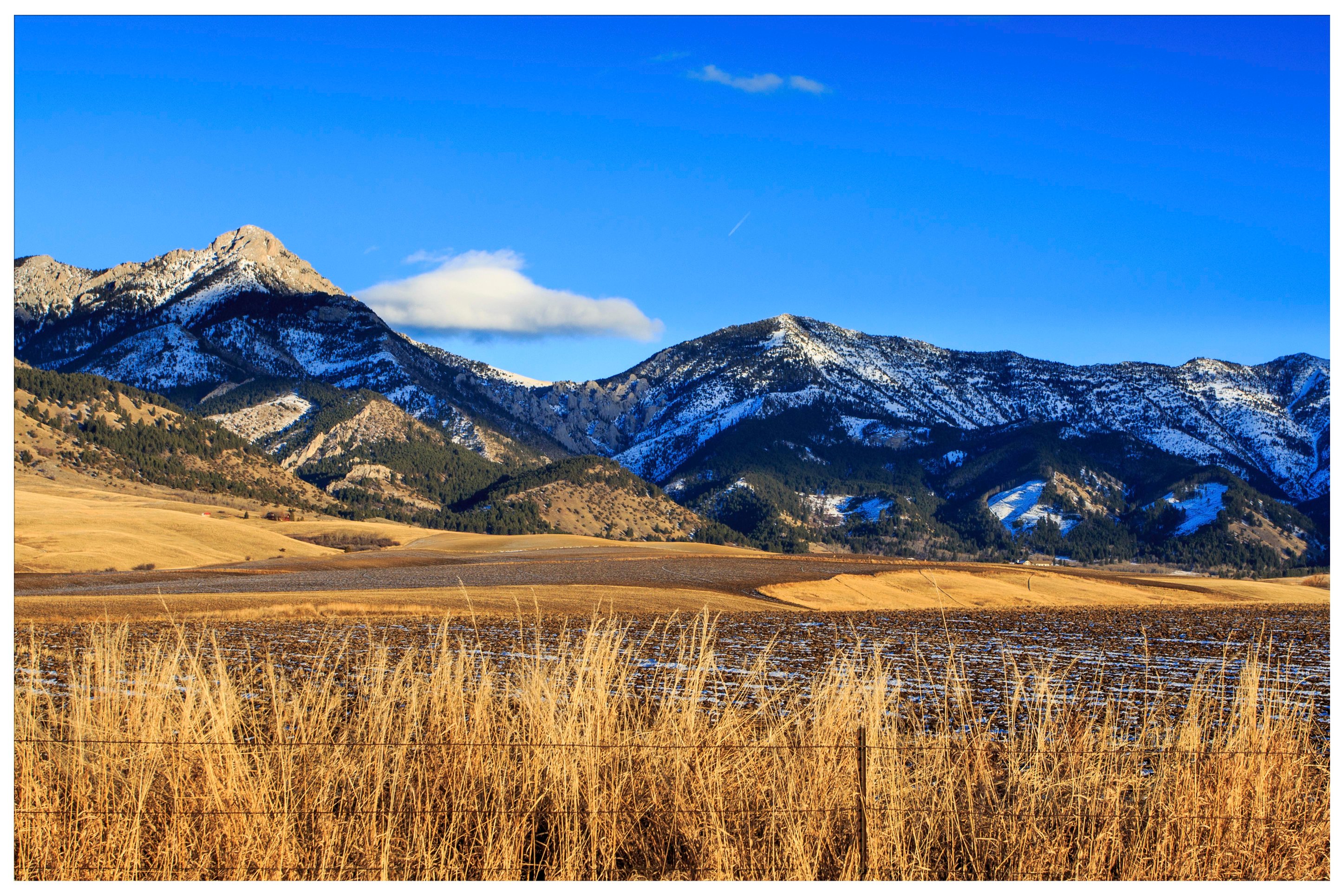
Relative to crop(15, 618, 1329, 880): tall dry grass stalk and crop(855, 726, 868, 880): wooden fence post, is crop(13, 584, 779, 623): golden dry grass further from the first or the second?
crop(855, 726, 868, 880): wooden fence post

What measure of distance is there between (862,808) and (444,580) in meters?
56.4

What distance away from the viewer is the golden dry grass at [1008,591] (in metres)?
53.0

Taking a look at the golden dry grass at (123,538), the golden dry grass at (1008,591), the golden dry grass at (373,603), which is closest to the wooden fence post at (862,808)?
the golden dry grass at (373,603)

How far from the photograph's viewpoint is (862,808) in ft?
22.4

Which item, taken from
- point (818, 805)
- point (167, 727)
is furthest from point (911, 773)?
point (167, 727)

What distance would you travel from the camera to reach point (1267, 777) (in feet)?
26.3

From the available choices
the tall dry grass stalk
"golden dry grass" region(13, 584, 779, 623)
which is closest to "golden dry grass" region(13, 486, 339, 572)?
"golden dry grass" region(13, 584, 779, 623)

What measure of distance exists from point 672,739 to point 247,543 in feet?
280

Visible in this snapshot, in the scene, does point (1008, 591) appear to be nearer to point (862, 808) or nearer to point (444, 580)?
point (444, 580)

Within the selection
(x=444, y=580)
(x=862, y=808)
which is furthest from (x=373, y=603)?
(x=862, y=808)

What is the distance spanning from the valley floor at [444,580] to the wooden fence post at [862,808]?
1906 cm

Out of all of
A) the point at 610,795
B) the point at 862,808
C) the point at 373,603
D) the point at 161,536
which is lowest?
the point at 373,603

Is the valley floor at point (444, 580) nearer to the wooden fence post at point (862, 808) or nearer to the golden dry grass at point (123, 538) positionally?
the golden dry grass at point (123, 538)

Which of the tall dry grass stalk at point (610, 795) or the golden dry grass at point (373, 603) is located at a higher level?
the tall dry grass stalk at point (610, 795)
